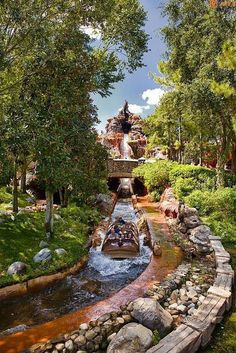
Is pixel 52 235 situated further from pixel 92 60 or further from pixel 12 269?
pixel 92 60

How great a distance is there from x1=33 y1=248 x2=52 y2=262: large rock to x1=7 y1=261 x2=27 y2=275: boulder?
0.87 meters

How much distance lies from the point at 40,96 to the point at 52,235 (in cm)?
676

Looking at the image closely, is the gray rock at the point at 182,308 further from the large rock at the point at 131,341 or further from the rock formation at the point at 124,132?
the rock formation at the point at 124,132

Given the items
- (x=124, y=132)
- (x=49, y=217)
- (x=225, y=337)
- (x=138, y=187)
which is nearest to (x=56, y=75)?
(x=49, y=217)

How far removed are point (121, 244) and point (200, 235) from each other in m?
3.92

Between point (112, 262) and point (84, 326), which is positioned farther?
point (112, 262)

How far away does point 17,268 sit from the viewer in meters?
12.1

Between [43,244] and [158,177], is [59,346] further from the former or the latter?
[158,177]

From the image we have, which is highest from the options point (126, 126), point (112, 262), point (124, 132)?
point (126, 126)

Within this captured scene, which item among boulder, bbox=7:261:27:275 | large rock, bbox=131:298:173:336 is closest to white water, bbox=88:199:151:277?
boulder, bbox=7:261:27:275

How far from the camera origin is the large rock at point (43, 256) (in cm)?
1310

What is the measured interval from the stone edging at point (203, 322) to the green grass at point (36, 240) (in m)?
6.18

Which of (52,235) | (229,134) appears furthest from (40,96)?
(229,134)

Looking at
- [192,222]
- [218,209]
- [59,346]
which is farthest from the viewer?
[218,209]
